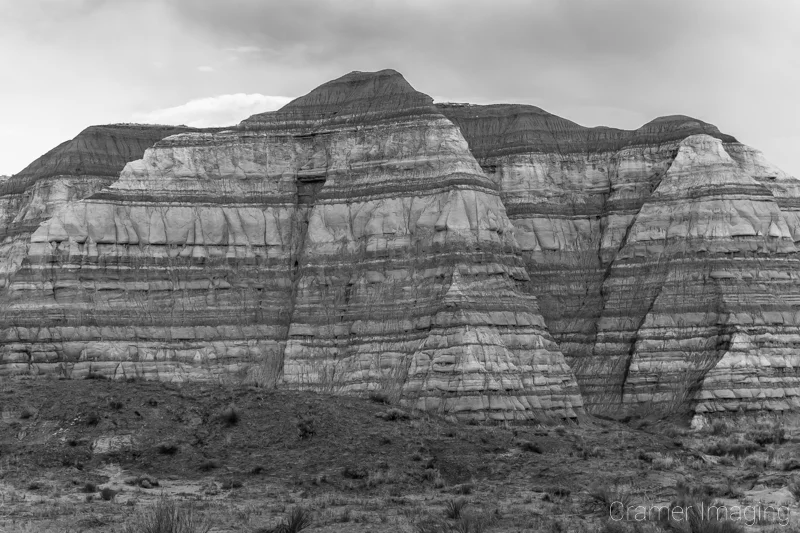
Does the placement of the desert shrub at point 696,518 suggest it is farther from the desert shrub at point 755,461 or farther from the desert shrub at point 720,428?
the desert shrub at point 720,428

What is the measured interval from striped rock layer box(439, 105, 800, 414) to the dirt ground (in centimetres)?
619

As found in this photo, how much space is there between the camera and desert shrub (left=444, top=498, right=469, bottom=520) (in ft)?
135

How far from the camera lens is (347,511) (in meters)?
42.2

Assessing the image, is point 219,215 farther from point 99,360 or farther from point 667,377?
point 667,377

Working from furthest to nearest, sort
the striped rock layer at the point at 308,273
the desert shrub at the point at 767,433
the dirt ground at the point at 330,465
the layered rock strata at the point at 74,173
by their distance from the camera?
the layered rock strata at the point at 74,173
the striped rock layer at the point at 308,273
the desert shrub at the point at 767,433
the dirt ground at the point at 330,465


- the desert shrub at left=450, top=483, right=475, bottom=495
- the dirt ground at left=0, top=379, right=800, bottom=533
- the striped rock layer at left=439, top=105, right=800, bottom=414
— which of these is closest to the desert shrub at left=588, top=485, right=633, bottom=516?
the dirt ground at left=0, top=379, right=800, bottom=533

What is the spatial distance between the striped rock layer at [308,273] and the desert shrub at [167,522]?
70.4ft

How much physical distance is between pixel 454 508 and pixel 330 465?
9518 millimetres

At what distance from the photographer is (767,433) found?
61.0 m

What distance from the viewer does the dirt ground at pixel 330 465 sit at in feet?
136

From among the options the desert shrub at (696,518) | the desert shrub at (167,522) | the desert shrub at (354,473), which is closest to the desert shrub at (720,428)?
the desert shrub at (696,518)

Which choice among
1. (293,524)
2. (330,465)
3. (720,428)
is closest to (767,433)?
(720,428)

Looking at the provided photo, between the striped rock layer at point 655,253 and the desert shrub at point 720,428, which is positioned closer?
the desert shrub at point 720,428

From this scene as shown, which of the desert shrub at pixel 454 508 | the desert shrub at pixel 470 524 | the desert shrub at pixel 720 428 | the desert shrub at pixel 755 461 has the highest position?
the desert shrub at pixel 470 524
